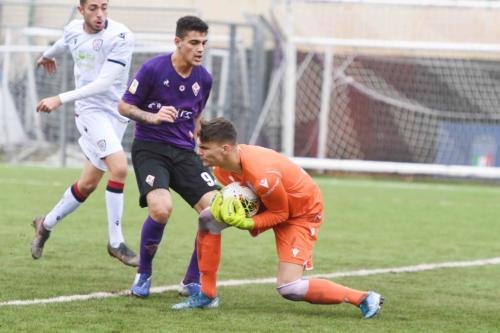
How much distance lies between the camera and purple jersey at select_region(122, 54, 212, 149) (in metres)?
7.51

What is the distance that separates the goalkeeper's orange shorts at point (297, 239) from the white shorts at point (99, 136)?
6.97ft

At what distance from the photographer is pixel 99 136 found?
8.60 meters

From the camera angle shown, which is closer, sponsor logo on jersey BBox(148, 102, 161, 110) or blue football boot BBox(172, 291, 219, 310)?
blue football boot BBox(172, 291, 219, 310)

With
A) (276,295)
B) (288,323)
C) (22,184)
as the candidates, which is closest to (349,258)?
(276,295)

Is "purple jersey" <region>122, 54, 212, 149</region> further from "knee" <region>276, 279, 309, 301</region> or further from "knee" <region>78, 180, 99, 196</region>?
"knee" <region>276, 279, 309, 301</region>

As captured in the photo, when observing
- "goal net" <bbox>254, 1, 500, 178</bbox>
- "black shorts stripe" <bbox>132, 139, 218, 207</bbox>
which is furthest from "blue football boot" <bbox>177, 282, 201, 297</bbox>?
"goal net" <bbox>254, 1, 500, 178</bbox>

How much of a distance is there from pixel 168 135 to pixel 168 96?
11.2 inches

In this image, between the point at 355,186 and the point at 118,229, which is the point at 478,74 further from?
the point at 118,229

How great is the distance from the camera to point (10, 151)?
20.0 metres

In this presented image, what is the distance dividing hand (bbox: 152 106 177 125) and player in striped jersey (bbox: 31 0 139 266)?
4.16 feet

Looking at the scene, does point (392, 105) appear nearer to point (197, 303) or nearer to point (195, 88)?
point (195, 88)

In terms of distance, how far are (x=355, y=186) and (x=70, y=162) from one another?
5.33m

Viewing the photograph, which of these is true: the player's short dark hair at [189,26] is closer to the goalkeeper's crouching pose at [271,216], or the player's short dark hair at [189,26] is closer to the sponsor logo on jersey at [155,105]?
the sponsor logo on jersey at [155,105]

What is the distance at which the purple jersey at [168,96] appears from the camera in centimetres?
751
